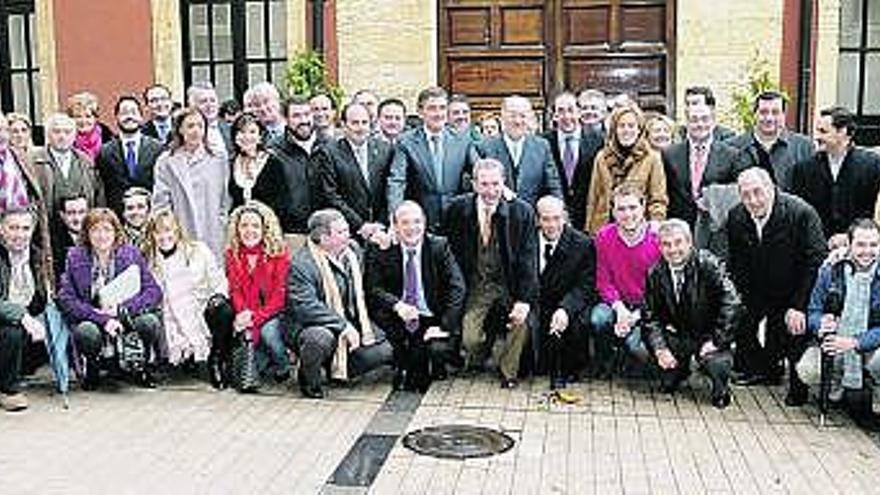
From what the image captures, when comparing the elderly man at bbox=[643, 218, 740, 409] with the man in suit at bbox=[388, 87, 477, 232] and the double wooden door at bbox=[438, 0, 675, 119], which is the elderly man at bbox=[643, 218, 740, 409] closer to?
the man in suit at bbox=[388, 87, 477, 232]

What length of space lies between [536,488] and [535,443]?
2.39 feet

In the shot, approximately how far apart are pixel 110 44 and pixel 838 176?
8786 millimetres

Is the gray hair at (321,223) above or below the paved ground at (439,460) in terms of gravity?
above

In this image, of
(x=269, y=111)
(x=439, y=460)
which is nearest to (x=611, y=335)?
(x=439, y=460)

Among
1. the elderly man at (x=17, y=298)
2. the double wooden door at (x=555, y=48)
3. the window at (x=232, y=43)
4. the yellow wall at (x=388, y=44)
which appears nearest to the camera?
the elderly man at (x=17, y=298)

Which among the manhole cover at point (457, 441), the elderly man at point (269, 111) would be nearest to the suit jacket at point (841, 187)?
the manhole cover at point (457, 441)

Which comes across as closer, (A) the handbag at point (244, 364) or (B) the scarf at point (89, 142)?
(A) the handbag at point (244, 364)

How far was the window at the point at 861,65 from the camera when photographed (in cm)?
1241

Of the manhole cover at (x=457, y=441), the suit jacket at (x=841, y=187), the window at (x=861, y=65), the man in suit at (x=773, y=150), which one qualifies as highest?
the window at (x=861, y=65)

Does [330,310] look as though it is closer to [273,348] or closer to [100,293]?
[273,348]

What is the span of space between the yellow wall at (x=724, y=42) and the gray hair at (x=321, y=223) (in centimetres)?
583

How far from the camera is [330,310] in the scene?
7719 mm

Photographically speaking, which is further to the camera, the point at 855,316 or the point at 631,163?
the point at 631,163

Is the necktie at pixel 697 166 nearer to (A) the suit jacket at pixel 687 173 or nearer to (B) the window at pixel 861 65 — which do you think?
(A) the suit jacket at pixel 687 173
